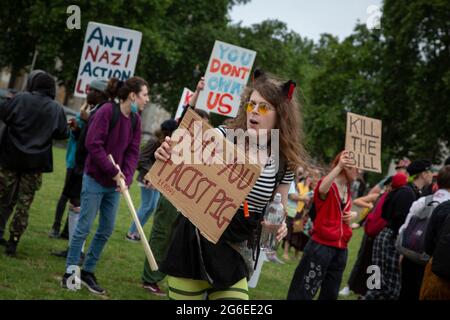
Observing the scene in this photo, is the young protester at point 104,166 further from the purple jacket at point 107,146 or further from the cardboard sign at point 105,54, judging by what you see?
the cardboard sign at point 105,54

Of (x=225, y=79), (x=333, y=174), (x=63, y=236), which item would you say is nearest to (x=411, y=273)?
(x=333, y=174)

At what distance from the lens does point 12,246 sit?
731 cm

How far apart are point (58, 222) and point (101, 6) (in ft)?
64.1

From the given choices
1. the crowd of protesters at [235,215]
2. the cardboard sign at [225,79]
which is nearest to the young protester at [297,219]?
the cardboard sign at [225,79]

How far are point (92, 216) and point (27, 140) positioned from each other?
4.21 feet

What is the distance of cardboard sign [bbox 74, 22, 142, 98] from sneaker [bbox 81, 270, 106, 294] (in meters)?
3.15

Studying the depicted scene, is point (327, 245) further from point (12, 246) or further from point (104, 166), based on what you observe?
point (12, 246)

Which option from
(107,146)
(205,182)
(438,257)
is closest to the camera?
(205,182)

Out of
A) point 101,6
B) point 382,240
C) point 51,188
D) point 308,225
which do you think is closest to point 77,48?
point 101,6

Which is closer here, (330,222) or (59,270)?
(330,222)

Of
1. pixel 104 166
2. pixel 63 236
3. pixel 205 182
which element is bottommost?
pixel 63 236

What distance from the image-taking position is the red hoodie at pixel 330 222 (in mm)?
6371

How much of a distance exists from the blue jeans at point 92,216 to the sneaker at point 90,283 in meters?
0.05
